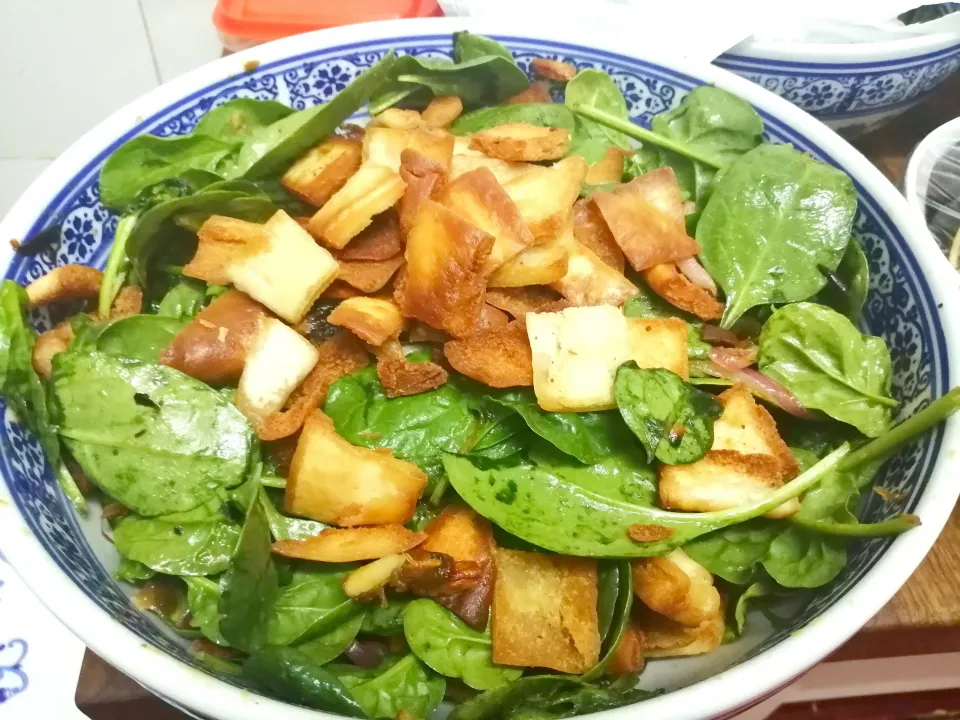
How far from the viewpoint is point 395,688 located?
2.26 ft

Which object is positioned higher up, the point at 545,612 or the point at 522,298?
the point at 522,298

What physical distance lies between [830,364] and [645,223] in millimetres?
253

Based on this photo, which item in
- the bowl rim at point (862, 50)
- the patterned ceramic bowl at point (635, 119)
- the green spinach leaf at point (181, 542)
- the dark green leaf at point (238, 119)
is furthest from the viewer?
the bowl rim at point (862, 50)

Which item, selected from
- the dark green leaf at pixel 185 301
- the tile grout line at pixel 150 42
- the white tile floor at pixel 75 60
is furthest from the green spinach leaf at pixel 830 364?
the tile grout line at pixel 150 42

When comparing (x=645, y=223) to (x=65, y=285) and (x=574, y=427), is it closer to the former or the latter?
(x=574, y=427)

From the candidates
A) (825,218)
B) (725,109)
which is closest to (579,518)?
(825,218)

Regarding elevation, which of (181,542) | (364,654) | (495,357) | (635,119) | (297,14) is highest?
(297,14)

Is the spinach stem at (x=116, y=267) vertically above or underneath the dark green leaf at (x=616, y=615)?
above

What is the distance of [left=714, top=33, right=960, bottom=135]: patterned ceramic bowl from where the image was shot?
114cm

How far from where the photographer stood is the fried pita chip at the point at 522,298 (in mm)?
823

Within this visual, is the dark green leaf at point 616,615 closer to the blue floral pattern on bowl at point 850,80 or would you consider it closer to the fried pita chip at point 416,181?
the fried pita chip at point 416,181

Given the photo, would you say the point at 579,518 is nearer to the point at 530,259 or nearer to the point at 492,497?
the point at 492,497

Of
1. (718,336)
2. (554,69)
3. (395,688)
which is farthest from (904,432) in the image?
(554,69)

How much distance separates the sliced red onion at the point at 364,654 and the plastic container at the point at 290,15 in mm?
1231
